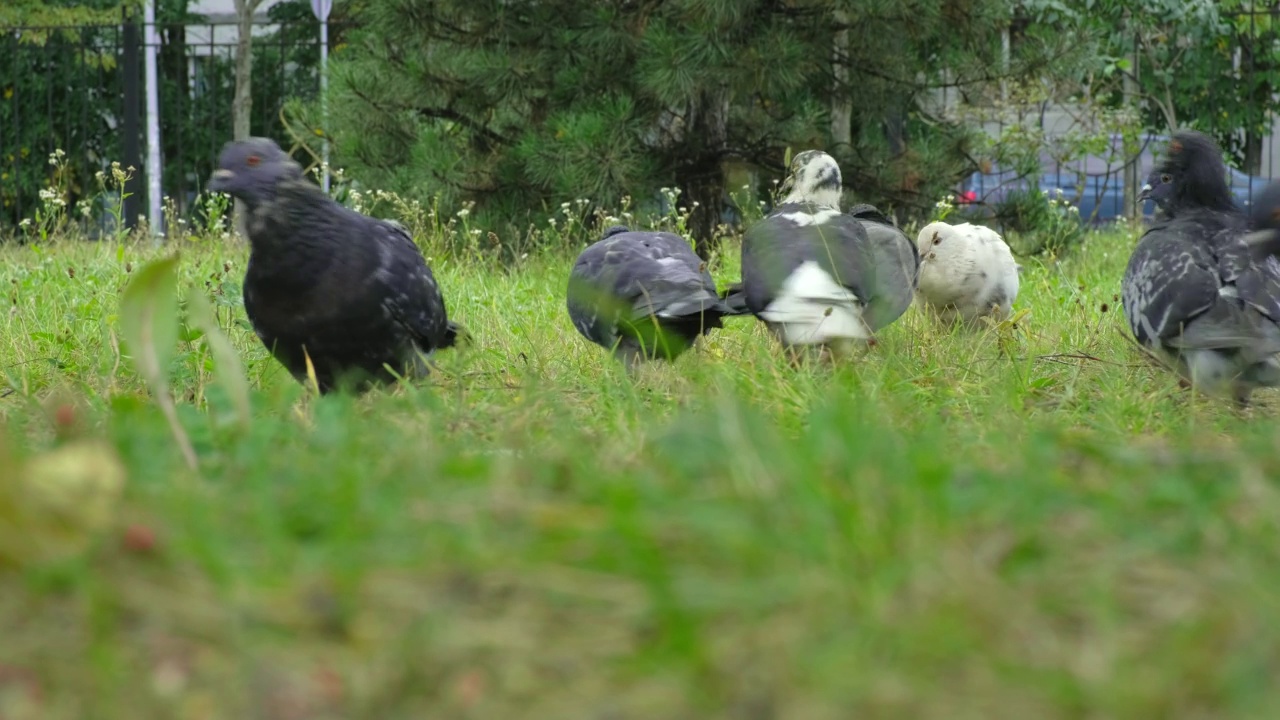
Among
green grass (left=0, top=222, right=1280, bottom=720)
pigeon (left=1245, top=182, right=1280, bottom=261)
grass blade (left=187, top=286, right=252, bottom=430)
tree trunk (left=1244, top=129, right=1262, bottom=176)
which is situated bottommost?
green grass (left=0, top=222, right=1280, bottom=720)

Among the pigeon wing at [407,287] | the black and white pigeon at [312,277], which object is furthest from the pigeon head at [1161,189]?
the black and white pigeon at [312,277]

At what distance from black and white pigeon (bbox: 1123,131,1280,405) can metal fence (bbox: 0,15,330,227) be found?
36.3ft

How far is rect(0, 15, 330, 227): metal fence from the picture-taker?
14.2 m

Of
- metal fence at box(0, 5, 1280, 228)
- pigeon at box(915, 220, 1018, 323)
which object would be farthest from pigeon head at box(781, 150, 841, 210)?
metal fence at box(0, 5, 1280, 228)

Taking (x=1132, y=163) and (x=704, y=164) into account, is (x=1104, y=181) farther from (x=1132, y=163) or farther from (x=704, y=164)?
(x=704, y=164)

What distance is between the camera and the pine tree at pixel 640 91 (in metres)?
7.90

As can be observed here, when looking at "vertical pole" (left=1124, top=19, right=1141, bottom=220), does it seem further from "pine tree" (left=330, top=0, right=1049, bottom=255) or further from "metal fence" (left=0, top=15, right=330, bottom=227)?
"metal fence" (left=0, top=15, right=330, bottom=227)

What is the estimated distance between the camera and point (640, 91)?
8148mm

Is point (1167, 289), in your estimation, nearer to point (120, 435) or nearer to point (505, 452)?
point (505, 452)

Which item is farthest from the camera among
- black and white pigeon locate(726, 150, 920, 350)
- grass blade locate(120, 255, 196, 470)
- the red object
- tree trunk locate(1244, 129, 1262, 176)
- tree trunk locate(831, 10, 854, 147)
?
tree trunk locate(1244, 129, 1262, 176)

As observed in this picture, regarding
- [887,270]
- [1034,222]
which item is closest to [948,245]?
[887,270]

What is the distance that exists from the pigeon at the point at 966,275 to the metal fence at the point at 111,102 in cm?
960

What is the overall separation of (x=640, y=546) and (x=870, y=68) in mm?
7327

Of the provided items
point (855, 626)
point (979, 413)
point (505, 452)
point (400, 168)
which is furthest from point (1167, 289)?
point (400, 168)
